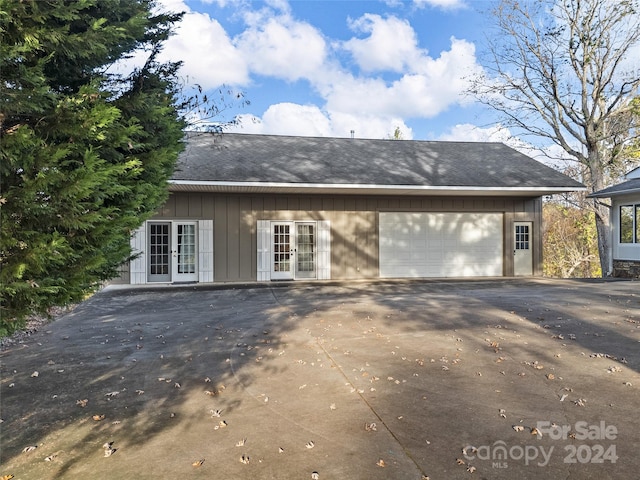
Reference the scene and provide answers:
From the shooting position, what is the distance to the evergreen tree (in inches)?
82.8

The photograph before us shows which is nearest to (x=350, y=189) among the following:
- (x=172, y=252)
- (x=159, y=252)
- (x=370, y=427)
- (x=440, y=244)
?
(x=440, y=244)

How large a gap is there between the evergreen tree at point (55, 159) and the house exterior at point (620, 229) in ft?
48.4

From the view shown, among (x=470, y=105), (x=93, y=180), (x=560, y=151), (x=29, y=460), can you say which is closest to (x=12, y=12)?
(x=93, y=180)

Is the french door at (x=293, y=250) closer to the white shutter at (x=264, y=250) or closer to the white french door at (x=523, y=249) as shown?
the white shutter at (x=264, y=250)

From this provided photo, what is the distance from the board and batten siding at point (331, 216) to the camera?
11734 millimetres

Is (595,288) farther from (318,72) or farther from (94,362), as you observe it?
(318,72)

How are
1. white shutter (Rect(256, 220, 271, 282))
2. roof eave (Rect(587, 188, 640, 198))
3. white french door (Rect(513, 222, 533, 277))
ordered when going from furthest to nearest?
1. white french door (Rect(513, 222, 533, 277))
2. roof eave (Rect(587, 188, 640, 198))
3. white shutter (Rect(256, 220, 271, 282))

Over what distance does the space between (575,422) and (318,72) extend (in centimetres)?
1729

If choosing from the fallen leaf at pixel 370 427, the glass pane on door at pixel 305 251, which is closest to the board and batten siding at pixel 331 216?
the glass pane on door at pixel 305 251

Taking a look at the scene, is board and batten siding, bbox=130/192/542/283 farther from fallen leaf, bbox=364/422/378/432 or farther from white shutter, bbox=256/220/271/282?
fallen leaf, bbox=364/422/378/432

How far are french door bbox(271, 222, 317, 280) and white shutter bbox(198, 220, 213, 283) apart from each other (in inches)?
71.5

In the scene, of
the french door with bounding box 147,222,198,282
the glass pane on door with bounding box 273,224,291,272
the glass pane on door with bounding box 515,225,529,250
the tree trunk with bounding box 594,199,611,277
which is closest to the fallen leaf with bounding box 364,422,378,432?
the glass pane on door with bounding box 273,224,291,272

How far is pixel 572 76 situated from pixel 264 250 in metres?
14.6

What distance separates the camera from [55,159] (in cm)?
213
